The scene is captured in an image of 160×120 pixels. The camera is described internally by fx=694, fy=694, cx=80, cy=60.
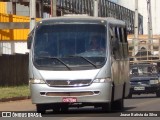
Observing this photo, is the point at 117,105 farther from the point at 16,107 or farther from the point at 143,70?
the point at 143,70

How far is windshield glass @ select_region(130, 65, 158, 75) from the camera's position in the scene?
121 feet

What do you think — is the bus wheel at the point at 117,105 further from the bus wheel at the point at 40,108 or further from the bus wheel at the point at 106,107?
the bus wheel at the point at 40,108

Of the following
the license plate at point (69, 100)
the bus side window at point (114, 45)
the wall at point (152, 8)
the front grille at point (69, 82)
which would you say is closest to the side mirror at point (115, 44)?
the bus side window at point (114, 45)

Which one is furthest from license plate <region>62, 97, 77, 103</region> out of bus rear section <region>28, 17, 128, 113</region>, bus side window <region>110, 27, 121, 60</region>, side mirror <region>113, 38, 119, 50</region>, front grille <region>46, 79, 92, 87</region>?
side mirror <region>113, 38, 119, 50</region>

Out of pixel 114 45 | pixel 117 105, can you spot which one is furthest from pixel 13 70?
pixel 114 45

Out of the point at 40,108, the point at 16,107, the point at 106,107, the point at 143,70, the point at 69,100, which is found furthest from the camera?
the point at 143,70

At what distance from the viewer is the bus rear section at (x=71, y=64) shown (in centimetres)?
2044

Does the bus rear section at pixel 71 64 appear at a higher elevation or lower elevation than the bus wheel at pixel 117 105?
higher

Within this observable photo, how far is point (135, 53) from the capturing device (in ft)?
147

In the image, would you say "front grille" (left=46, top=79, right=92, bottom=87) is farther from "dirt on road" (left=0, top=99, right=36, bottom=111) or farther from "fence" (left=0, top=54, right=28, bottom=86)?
"fence" (left=0, top=54, right=28, bottom=86)

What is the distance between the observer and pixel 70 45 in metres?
21.1

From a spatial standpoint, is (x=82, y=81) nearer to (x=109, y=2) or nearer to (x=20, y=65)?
(x=20, y=65)

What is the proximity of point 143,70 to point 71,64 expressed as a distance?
16.8m

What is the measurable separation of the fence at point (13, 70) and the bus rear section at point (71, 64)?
2028cm
